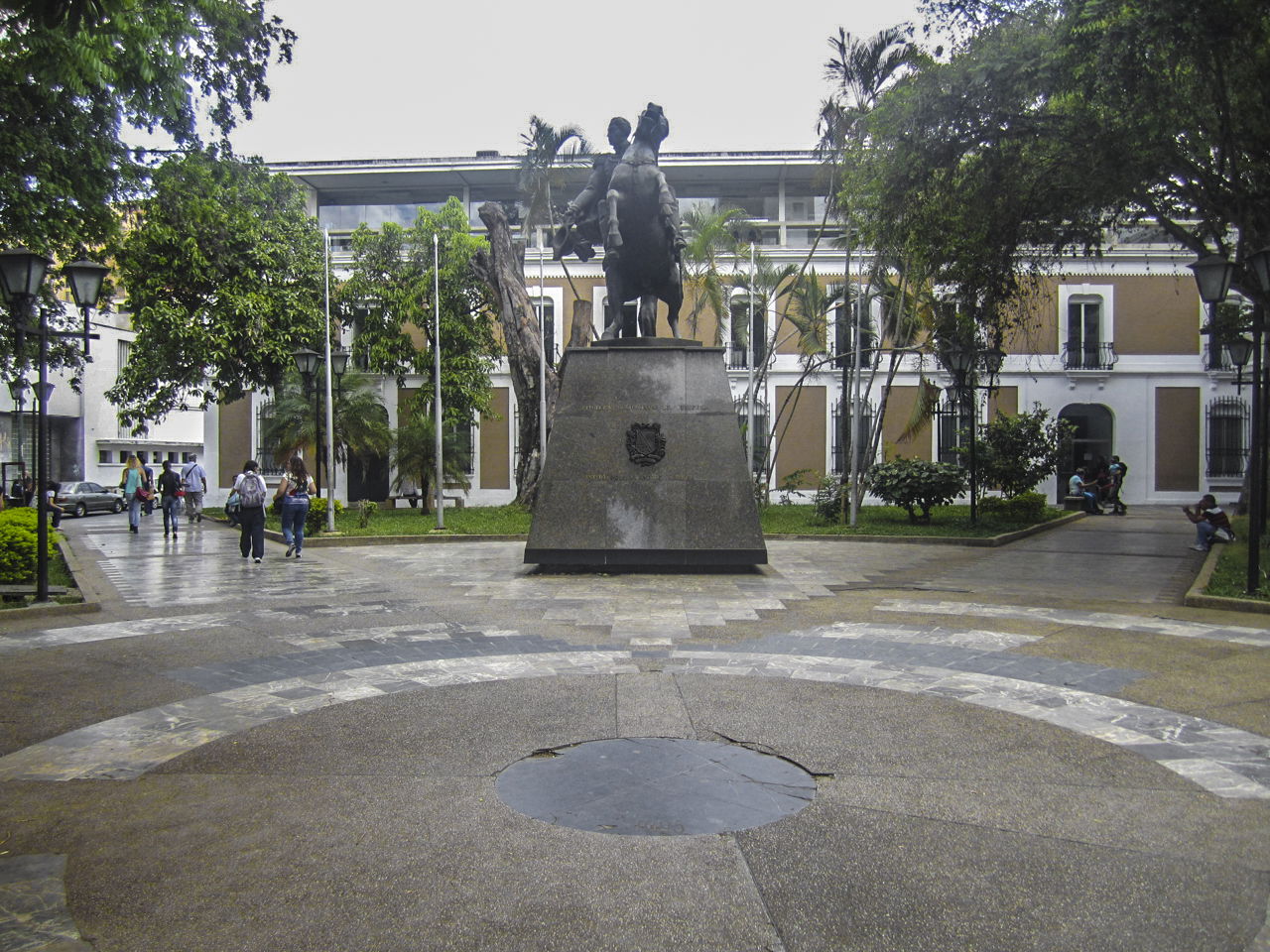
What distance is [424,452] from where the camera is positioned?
2578 centimetres

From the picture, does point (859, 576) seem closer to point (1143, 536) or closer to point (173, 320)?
point (1143, 536)

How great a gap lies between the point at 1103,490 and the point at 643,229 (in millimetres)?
19638

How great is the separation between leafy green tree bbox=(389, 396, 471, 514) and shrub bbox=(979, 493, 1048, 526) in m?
13.0

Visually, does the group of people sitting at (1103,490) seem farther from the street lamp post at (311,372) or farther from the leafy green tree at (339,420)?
the street lamp post at (311,372)

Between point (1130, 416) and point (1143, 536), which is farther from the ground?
point (1130, 416)

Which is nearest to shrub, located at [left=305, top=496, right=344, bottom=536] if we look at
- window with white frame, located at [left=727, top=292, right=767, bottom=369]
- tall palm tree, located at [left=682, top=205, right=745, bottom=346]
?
tall palm tree, located at [left=682, top=205, right=745, bottom=346]

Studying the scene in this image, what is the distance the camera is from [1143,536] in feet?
59.1

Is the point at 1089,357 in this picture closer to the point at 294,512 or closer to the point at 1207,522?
the point at 1207,522

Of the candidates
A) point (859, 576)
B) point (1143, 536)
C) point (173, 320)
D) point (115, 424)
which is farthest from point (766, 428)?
point (115, 424)

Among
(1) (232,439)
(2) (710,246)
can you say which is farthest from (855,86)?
(1) (232,439)

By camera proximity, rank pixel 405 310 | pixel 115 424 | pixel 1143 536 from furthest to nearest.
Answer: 1. pixel 115 424
2. pixel 405 310
3. pixel 1143 536

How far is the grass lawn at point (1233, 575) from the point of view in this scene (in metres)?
9.33

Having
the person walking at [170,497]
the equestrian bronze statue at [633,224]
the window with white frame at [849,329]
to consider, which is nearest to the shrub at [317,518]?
the person walking at [170,497]

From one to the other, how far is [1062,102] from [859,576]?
728 cm
